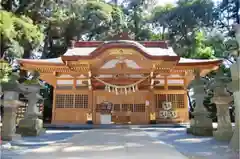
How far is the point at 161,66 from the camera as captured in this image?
12.8m


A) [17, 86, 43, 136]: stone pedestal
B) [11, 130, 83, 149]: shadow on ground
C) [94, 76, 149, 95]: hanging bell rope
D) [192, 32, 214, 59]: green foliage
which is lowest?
[11, 130, 83, 149]: shadow on ground

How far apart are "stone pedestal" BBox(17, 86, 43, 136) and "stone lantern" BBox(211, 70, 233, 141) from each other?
541 cm

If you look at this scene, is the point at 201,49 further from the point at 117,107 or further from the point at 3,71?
the point at 3,71

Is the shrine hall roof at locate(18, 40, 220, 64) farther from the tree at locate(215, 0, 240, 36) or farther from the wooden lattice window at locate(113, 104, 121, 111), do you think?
the tree at locate(215, 0, 240, 36)

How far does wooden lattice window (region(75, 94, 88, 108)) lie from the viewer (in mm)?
13531

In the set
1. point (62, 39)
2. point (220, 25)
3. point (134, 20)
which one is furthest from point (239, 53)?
point (134, 20)

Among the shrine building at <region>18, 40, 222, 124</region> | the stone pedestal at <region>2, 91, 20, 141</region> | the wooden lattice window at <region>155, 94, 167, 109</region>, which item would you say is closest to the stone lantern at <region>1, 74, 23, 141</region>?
the stone pedestal at <region>2, 91, 20, 141</region>

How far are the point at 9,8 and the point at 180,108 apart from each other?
→ 1143cm

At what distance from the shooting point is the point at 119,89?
1345 centimetres

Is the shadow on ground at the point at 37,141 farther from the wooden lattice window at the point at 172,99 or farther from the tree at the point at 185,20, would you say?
the tree at the point at 185,20

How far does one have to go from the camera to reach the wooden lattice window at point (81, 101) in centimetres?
1353

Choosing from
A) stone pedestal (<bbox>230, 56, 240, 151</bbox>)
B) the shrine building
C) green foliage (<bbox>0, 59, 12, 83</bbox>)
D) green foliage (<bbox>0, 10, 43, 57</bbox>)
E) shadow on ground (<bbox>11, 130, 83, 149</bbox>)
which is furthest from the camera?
the shrine building

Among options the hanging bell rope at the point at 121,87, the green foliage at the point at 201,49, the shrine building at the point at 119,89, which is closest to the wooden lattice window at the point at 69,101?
the shrine building at the point at 119,89

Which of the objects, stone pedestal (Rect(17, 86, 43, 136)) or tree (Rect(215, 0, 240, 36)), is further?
tree (Rect(215, 0, 240, 36))
